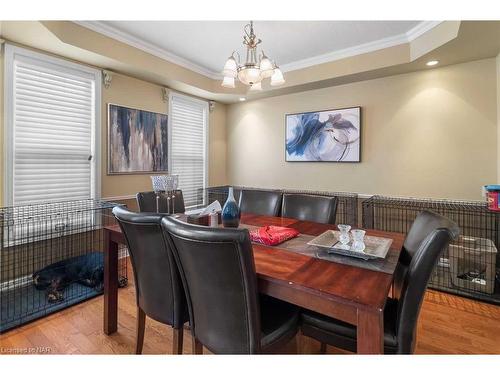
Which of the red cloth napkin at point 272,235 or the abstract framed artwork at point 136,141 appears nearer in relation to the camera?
the red cloth napkin at point 272,235

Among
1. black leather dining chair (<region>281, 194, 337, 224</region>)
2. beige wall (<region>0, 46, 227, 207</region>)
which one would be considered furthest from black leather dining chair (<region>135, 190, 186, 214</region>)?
black leather dining chair (<region>281, 194, 337, 224</region>)

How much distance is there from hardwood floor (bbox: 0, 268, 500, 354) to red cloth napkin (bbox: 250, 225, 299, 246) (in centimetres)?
57

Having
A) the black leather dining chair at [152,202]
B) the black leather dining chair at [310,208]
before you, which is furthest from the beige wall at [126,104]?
the black leather dining chair at [310,208]

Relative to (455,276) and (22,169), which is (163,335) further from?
(455,276)

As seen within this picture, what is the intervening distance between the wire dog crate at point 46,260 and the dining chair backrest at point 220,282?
5.64 ft

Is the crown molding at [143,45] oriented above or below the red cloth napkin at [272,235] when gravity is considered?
above

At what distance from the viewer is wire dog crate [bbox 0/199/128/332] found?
2238 mm

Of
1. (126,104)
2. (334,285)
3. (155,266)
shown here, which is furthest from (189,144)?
(334,285)

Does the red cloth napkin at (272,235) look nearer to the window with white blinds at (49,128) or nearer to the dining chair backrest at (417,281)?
the dining chair backrest at (417,281)

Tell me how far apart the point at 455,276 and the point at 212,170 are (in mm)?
3447

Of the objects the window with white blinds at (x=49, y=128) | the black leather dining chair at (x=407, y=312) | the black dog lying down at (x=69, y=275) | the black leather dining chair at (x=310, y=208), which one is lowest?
the black dog lying down at (x=69, y=275)

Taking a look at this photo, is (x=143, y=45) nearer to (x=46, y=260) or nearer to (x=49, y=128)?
(x=49, y=128)

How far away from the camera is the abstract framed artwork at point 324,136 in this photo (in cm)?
343

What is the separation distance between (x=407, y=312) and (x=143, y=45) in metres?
3.34
